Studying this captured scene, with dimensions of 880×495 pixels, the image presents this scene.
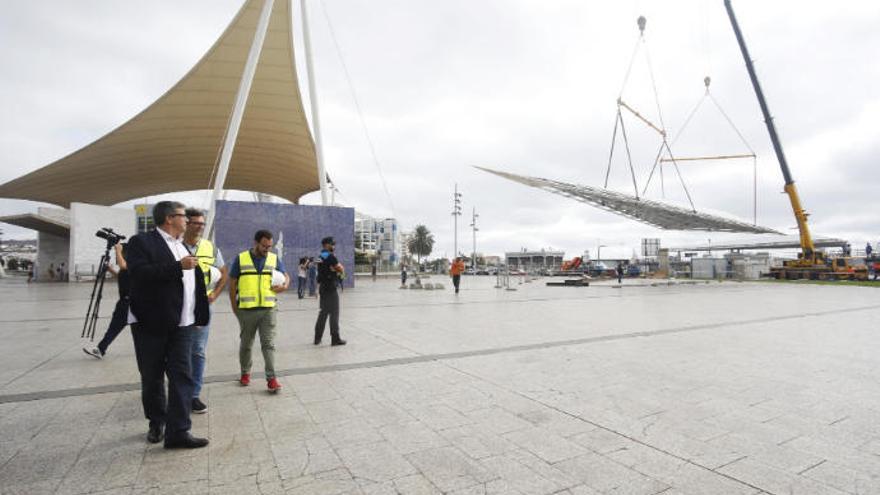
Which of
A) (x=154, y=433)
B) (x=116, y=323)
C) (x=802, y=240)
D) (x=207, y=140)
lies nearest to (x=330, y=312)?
(x=116, y=323)

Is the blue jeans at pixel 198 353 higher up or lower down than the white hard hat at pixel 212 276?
lower down

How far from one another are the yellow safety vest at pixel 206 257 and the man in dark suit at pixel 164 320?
1.84ft

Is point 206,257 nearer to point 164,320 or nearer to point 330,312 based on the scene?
point 164,320

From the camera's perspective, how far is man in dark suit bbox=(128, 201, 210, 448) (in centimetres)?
286

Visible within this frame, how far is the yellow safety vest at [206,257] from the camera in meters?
3.71

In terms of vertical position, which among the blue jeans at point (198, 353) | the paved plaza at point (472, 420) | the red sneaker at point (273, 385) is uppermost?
the blue jeans at point (198, 353)

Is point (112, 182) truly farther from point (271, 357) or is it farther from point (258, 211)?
point (271, 357)

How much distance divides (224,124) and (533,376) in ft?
91.2

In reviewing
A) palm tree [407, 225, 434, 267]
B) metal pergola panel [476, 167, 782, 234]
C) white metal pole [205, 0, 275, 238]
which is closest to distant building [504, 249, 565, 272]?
palm tree [407, 225, 434, 267]

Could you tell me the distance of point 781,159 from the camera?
31.4 m

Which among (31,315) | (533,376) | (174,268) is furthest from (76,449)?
(31,315)

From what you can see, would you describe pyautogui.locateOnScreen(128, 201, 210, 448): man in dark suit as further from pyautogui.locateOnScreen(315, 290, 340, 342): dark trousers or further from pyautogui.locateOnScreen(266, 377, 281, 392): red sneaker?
pyautogui.locateOnScreen(315, 290, 340, 342): dark trousers

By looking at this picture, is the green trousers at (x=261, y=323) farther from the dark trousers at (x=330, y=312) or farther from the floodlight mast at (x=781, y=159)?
the floodlight mast at (x=781, y=159)

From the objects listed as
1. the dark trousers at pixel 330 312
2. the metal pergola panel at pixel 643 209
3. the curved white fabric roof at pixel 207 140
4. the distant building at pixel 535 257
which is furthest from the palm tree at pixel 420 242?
the dark trousers at pixel 330 312
